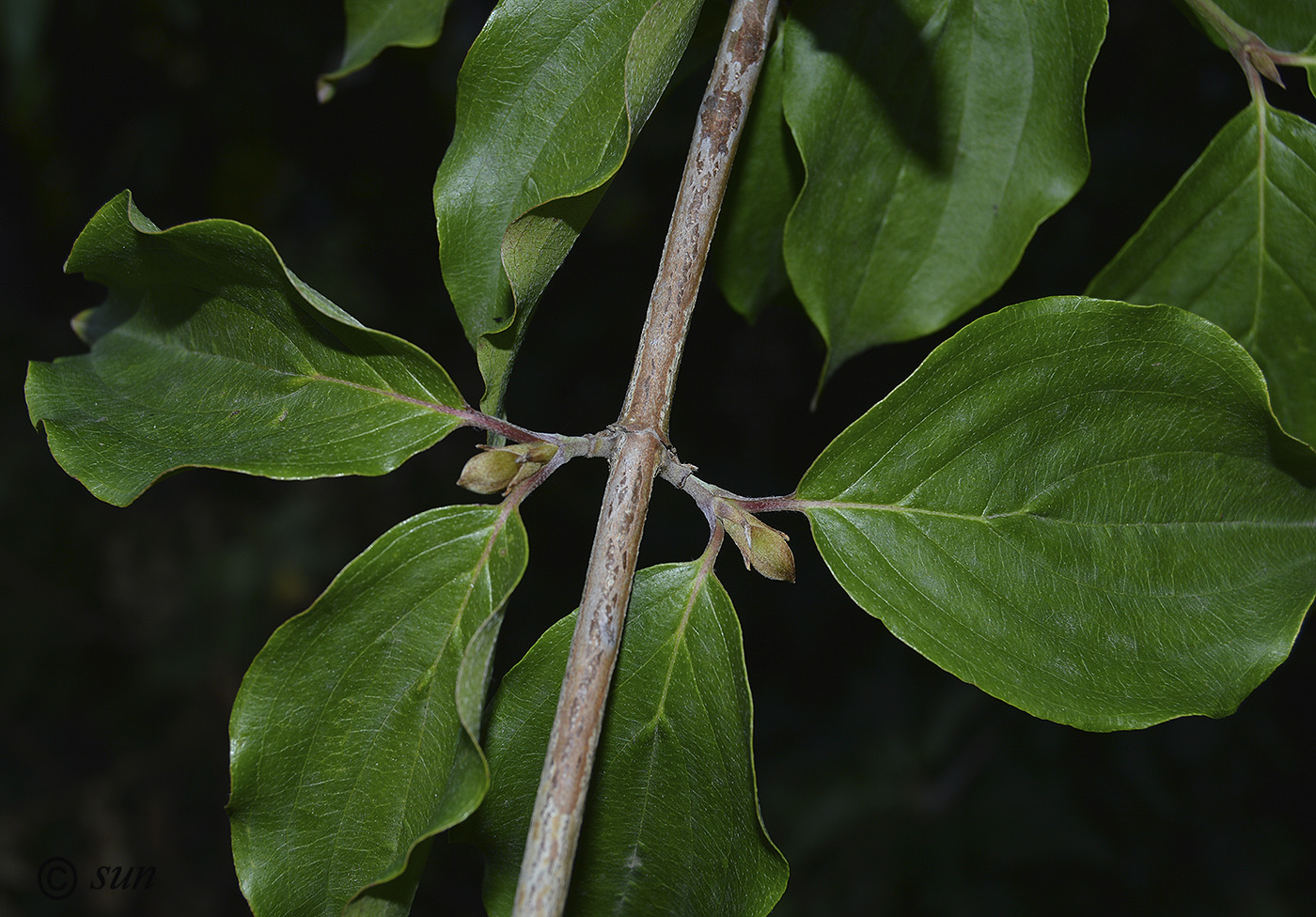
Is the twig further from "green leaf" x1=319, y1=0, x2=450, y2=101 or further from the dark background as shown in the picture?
the dark background

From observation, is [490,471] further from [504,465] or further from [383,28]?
[383,28]

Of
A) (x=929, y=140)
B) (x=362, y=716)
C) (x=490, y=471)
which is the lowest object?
(x=362, y=716)

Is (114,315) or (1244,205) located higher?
(1244,205)

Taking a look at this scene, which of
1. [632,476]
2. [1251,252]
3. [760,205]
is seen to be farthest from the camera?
[760,205]

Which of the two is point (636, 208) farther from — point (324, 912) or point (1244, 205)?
point (324, 912)

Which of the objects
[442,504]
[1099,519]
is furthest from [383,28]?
[442,504]

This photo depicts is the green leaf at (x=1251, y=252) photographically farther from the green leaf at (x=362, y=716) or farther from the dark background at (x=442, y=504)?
the dark background at (x=442, y=504)

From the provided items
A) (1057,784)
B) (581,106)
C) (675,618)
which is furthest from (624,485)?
(1057,784)

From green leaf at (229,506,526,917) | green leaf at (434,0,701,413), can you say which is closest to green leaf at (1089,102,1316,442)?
green leaf at (434,0,701,413)
